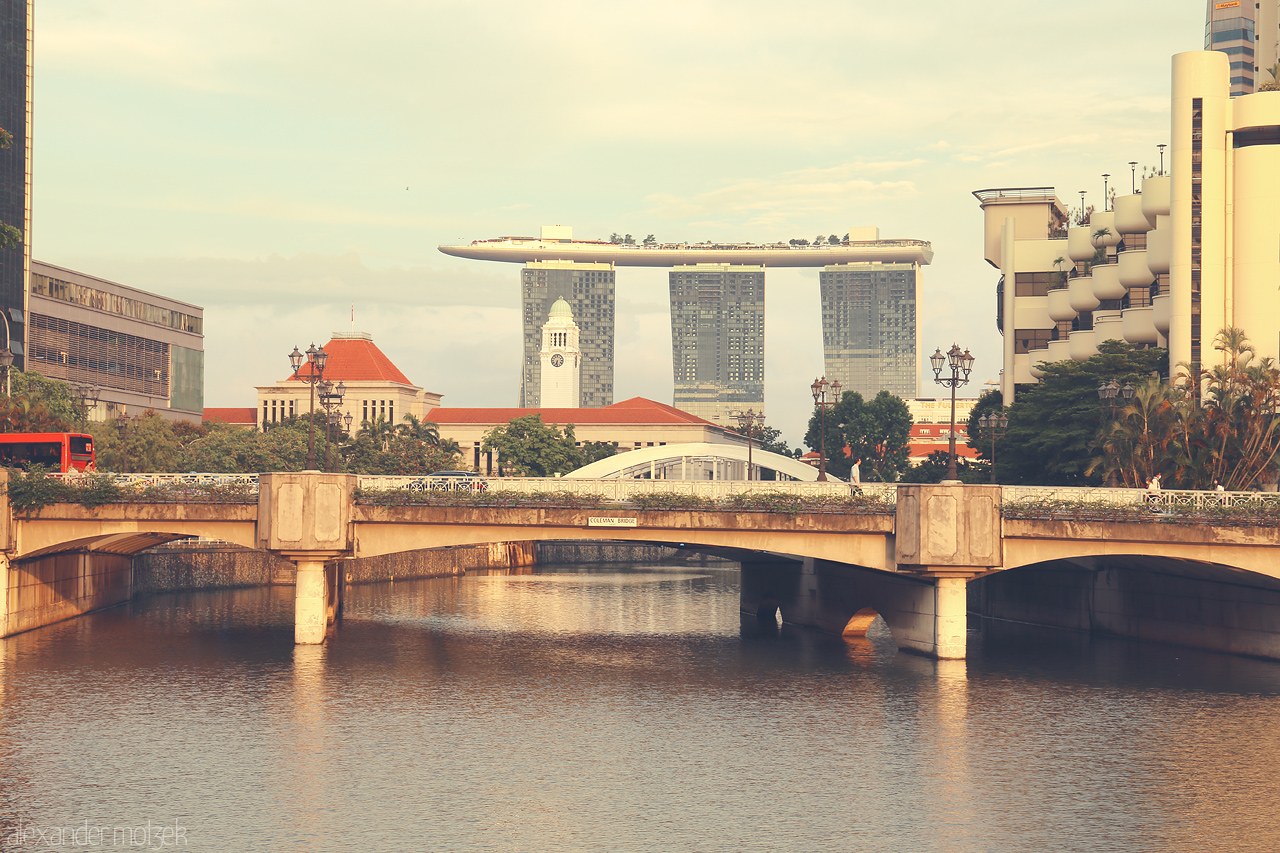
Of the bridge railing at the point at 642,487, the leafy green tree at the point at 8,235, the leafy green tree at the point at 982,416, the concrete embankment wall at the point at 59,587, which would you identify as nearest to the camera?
the bridge railing at the point at 642,487

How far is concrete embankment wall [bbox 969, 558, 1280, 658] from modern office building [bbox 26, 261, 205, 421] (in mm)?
90552

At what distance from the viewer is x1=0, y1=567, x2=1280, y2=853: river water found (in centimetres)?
2884

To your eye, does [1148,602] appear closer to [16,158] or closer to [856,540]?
[856,540]

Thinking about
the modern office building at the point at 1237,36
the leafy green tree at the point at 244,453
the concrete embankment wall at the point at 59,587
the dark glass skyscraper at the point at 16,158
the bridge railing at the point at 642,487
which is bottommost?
the concrete embankment wall at the point at 59,587

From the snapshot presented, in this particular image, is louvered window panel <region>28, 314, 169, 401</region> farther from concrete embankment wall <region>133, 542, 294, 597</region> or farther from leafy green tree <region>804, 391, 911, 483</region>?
leafy green tree <region>804, 391, 911, 483</region>

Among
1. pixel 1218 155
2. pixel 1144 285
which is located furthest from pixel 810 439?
pixel 1218 155

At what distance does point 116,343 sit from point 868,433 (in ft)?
292

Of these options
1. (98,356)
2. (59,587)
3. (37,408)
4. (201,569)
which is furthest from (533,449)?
(59,587)

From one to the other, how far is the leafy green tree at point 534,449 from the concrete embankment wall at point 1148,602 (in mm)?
74754

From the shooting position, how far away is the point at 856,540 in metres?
52.3

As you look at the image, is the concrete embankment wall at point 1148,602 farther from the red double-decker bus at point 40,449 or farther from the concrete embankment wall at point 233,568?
the red double-decker bus at point 40,449

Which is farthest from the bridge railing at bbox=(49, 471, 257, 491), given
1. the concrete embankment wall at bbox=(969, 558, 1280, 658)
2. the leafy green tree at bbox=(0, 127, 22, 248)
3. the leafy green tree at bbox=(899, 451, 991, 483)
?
the leafy green tree at bbox=(899, 451, 991, 483)

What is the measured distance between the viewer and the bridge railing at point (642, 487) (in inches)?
2092

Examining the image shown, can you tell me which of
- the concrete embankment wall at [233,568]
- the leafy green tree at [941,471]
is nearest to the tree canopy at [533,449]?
the leafy green tree at [941,471]
